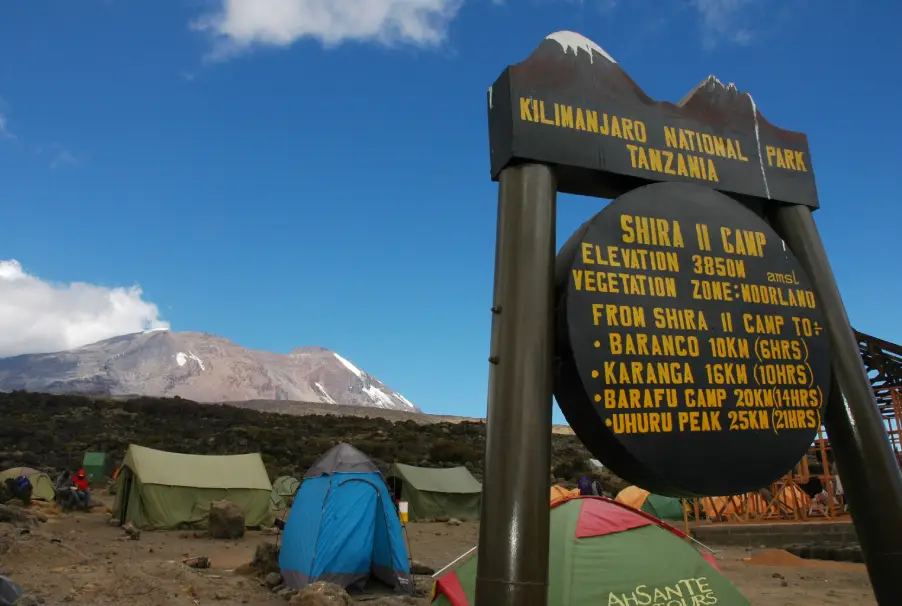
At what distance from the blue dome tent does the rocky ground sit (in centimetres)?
51

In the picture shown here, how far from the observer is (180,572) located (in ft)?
33.9

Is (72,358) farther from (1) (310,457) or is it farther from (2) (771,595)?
(2) (771,595)

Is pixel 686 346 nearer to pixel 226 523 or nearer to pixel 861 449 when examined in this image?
pixel 861 449

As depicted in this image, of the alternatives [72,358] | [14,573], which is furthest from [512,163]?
[72,358]

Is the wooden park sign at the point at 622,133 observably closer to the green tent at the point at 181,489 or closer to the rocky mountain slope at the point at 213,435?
the green tent at the point at 181,489

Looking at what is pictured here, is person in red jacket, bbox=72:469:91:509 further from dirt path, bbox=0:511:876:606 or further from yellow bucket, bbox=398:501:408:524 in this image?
yellow bucket, bbox=398:501:408:524

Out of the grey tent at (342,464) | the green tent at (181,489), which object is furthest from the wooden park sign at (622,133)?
the green tent at (181,489)

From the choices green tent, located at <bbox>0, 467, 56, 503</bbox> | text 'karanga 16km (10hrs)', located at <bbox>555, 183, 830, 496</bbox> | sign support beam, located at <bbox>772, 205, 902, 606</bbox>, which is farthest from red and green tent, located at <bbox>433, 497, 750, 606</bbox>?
green tent, located at <bbox>0, 467, 56, 503</bbox>

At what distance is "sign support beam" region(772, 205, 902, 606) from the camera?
3555mm

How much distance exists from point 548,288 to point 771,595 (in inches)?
340

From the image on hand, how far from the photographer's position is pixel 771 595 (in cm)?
944

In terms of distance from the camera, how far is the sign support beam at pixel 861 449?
11.7ft

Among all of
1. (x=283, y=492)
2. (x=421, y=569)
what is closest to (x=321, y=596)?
(x=421, y=569)

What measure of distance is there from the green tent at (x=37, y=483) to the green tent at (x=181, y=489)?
188 inches
